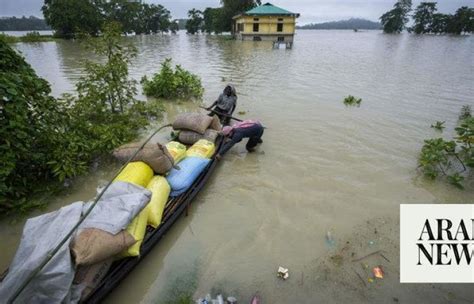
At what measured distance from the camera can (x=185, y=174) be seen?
3.86 meters

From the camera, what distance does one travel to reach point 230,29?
53.6 meters

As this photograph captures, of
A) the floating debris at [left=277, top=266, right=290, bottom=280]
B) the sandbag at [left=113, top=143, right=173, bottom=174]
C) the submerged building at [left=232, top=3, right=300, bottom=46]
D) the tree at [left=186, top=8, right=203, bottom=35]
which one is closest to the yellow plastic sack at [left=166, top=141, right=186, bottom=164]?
the sandbag at [left=113, top=143, right=173, bottom=174]

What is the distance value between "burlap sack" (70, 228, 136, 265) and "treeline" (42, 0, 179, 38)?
30.2 metres

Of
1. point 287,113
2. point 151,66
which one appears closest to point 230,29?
point 151,66

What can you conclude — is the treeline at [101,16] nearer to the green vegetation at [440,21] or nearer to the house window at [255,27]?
the house window at [255,27]

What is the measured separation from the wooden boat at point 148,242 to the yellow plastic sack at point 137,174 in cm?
41

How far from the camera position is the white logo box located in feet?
9.86

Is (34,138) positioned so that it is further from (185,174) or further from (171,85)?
(171,85)

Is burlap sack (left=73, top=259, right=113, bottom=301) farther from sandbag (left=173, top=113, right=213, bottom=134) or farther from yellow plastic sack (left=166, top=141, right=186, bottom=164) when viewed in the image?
sandbag (left=173, top=113, right=213, bottom=134)

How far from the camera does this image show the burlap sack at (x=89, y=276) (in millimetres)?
2209

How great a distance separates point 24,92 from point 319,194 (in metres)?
4.51

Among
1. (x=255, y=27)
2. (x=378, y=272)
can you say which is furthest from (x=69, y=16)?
(x=378, y=272)

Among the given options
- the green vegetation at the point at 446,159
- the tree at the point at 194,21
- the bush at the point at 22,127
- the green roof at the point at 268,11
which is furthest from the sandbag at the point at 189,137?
the tree at the point at 194,21

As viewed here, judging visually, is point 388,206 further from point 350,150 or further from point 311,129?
point 311,129
